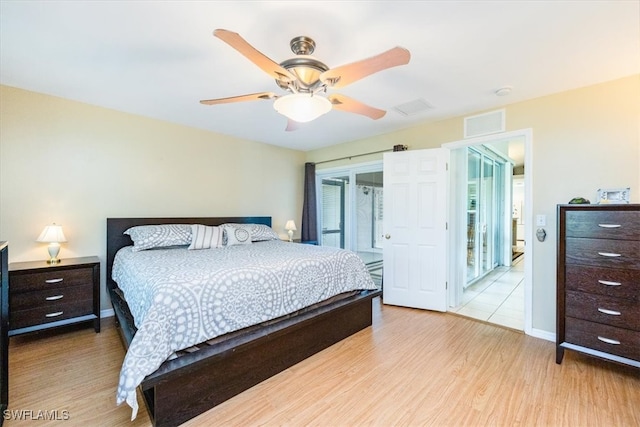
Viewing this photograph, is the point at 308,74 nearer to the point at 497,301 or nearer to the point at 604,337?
the point at 604,337

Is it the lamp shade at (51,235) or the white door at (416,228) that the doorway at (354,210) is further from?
the lamp shade at (51,235)

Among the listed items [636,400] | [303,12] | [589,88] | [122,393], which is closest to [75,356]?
[122,393]

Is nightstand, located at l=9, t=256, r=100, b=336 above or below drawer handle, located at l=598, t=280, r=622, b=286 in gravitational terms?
below

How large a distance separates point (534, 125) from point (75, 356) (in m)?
4.71

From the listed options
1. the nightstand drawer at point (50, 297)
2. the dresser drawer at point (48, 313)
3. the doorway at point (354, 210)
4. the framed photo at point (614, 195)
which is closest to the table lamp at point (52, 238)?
the nightstand drawer at point (50, 297)

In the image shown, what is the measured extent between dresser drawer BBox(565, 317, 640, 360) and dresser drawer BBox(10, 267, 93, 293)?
14.3 feet

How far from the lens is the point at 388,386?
6.59ft

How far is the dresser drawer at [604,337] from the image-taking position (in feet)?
6.56

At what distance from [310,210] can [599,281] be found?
379 centimetres

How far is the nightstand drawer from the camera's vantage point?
8.14ft

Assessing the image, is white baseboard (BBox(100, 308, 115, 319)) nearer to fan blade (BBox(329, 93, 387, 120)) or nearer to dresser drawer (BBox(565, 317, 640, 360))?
fan blade (BBox(329, 93, 387, 120))

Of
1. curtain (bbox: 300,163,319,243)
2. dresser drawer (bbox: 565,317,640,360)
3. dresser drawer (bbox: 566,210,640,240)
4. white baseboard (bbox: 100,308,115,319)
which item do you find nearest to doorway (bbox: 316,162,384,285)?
curtain (bbox: 300,163,319,243)

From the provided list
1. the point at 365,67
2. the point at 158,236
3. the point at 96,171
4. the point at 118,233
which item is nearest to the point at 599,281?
the point at 365,67

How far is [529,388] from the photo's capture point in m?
1.97
